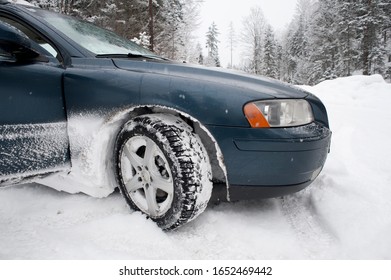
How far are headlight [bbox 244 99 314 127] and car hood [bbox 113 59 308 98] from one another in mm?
46

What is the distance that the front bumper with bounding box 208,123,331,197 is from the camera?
1.52 meters

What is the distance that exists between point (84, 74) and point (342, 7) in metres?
29.9

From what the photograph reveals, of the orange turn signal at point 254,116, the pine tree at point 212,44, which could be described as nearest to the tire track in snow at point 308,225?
the orange turn signal at point 254,116

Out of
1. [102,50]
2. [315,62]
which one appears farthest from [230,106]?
[315,62]

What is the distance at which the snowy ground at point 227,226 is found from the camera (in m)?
1.50

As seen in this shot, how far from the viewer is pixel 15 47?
173 centimetres

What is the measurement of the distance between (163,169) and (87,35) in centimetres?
125

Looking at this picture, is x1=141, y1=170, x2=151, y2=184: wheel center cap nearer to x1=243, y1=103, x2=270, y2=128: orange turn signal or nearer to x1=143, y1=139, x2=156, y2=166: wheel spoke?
x1=143, y1=139, x2=156, y2=166: wheel spoke

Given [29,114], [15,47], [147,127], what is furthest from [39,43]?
[147,127]

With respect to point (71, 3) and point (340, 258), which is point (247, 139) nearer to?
point (340, 258)

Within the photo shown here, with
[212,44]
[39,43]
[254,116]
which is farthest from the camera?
[212,44]

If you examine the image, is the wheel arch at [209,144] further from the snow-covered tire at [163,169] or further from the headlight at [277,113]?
the headlight at [277,113]

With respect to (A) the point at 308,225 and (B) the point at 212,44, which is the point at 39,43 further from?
(B) the point at 212,44

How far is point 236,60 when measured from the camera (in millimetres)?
52156
